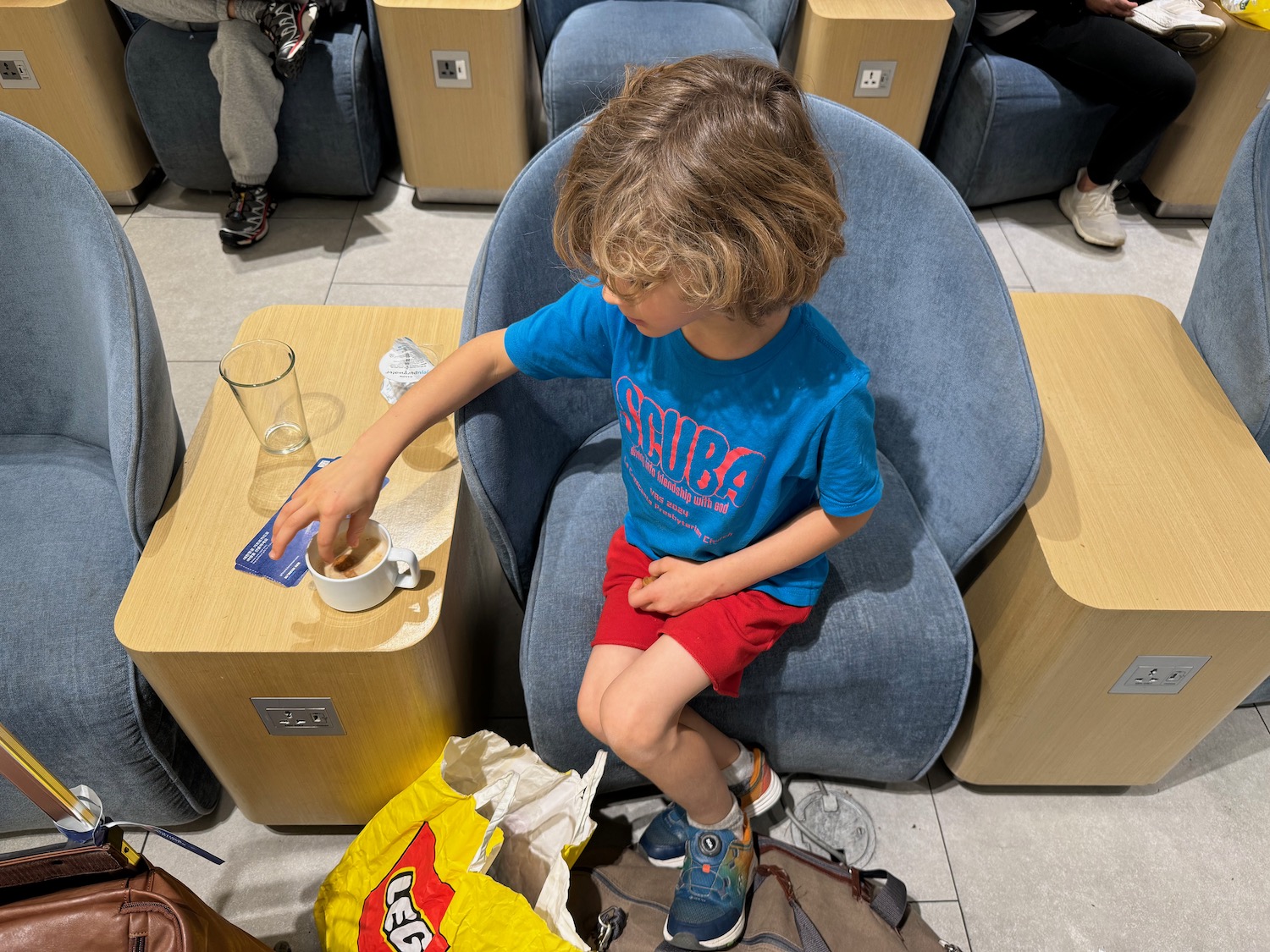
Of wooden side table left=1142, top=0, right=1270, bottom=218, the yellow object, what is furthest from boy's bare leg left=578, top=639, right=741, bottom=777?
the yellow object

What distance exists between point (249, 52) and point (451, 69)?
0.49 meters

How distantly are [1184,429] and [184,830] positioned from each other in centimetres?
162

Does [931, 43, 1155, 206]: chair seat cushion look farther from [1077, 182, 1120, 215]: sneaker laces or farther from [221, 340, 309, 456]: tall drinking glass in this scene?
[221, 340, 309, 456]: tall drinking glass

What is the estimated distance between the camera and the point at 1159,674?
1.20m

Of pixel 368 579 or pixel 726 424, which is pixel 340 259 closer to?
pixel 368 579

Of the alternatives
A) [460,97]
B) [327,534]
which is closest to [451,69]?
[460,97]

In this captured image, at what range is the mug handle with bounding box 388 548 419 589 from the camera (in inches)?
42.9

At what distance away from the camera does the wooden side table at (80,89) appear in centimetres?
222

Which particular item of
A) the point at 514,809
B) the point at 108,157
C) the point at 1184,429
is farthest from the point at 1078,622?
the point at 108,157

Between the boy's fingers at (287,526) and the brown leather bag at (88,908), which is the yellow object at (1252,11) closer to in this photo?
the boy's fingers at (287,526)

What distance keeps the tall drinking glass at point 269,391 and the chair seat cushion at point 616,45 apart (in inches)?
52.0

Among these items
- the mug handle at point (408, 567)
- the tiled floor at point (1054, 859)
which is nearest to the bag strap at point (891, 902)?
the tiled floor at point (1054, 859)

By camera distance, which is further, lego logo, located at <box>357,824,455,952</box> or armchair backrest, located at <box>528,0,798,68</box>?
armchair backrest, located at <box>528,0,798,68</box>

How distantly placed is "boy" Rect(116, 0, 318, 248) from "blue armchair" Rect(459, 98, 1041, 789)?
1394mm
